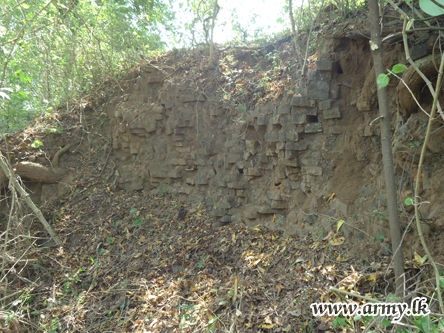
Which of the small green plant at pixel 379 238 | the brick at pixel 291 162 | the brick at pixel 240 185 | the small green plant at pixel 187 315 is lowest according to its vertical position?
the small green plant at pixel 187 315

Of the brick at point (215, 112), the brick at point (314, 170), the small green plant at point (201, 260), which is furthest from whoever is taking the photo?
the brick at point (215, 112)

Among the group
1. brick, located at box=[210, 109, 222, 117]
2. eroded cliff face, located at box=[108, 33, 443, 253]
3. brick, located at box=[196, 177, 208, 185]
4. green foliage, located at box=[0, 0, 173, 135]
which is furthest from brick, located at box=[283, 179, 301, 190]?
green foliage, located at box=[0, 0, 173, 135]

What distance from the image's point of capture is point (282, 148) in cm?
493

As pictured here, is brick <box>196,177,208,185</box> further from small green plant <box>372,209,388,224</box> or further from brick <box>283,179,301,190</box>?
small green plant <box>372,209,388,224</box>

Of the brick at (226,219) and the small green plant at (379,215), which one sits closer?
the small green plant at (379,215)

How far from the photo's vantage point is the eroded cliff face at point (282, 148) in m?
4.06

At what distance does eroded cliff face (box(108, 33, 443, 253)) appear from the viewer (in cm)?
406

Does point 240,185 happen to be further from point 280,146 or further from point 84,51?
point 84,51

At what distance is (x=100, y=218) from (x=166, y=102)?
9.49 ft

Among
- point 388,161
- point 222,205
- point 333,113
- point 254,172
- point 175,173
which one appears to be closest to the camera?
point 388,161

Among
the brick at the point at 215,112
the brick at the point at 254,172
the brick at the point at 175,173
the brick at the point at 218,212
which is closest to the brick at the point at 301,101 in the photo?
the brick at the point at 254,172

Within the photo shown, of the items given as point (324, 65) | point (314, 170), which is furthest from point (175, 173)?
point (324, 65)

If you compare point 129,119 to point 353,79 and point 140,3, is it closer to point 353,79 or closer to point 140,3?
point 140,3

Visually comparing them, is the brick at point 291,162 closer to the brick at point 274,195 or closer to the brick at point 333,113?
the brick at point 274,195
